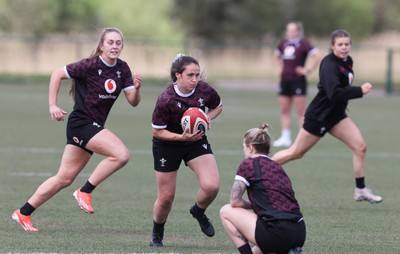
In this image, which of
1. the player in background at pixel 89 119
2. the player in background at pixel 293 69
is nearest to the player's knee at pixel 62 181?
the player in background at pixel 89 119

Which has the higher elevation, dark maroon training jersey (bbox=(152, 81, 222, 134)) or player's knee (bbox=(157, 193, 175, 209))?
dark maroon training jersey (bbox=(152, 81, 222, 134))

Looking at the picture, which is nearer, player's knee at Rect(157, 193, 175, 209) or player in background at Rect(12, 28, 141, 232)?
player's knee at Rect(157, 193, 175, 209)

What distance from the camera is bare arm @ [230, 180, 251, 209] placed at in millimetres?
6613

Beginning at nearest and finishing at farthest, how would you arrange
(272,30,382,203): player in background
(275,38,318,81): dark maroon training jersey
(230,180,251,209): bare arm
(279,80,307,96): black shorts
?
1. (230,180,251,209): bare arm
2. (272,30,382,203): player in background
3. (279,80,307,96): black shorts
4. (275,38,318,81): dark maroon training jersey

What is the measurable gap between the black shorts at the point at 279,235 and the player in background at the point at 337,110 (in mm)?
3900

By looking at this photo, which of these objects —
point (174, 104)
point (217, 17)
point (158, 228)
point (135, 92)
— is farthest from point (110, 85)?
point (217, 17)

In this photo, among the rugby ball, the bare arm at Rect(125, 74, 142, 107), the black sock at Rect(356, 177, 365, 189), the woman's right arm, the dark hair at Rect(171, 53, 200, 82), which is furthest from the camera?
the black sock at Rect(356, 177, 365, 189)

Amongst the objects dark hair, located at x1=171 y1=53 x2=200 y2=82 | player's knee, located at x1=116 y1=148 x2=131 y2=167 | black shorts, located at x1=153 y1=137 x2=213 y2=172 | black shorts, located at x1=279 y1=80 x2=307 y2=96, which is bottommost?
black shorts, located at x1=279 y1=80 x2=307 y2=96

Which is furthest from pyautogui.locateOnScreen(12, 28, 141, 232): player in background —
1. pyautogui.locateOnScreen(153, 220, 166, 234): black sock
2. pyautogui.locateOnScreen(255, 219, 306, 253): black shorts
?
pyautogui.locateOnScreen(255, 219, 306, 253): black shorts

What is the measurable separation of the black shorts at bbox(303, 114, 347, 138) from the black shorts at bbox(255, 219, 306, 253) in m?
4.25

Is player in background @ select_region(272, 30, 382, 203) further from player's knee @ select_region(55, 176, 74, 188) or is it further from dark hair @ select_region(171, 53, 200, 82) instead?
player's knee @ select_region(55, 176, 74, 188)

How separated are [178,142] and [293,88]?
9604 mm

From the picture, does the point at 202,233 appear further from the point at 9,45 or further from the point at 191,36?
the point at 191,36

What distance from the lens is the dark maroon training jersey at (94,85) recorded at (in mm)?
8516
